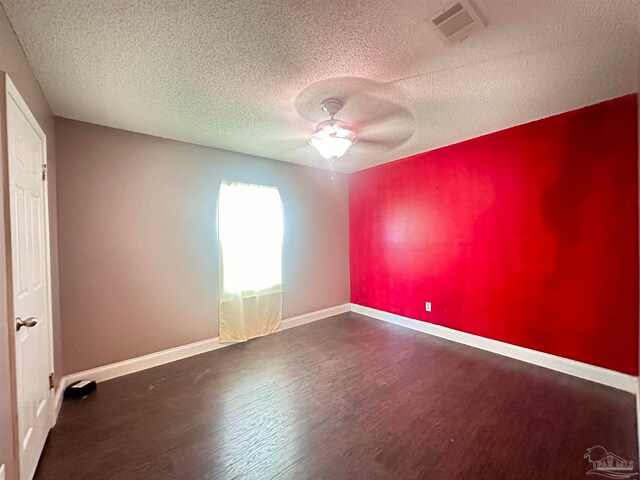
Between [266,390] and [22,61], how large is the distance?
279 centimetres

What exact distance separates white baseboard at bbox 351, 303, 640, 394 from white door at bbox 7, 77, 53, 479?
367 cm

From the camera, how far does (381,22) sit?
1.31m

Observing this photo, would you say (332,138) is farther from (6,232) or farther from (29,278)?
(29,278)

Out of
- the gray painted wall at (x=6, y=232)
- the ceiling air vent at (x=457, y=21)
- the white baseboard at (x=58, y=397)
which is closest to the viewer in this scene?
the gray painted wall at (x=6, y=232)

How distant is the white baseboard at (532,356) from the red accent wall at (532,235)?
65mm

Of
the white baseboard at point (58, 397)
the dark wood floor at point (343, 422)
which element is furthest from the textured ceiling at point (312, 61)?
the dark wood floor at point (343, 422)

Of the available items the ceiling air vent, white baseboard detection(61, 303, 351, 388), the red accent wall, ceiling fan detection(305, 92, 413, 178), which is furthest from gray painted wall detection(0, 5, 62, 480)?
the red accent wall

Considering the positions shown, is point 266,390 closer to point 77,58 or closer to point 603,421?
point 603,421

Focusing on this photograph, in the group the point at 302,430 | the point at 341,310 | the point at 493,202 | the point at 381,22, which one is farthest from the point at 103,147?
the point at 493,202

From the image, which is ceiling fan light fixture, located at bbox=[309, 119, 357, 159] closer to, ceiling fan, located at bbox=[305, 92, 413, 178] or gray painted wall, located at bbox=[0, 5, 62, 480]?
ceiling fan, located at bbox=[305, 92, 413, 178]

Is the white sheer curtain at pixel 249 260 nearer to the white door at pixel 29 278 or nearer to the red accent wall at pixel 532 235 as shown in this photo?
the white door at pixel 29 278

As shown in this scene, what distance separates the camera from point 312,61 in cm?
159

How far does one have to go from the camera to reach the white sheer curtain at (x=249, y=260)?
3184 millimetres

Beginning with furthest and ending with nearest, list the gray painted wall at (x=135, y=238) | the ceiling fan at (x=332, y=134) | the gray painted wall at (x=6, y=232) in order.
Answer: the gray painted wall at (x=135, y=238)
the ceiling fan at (x=332, y=134)
the gray painted wall at (x=6, y=232)
